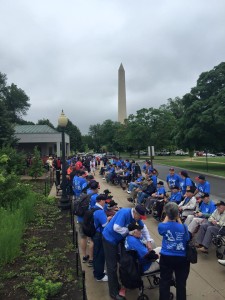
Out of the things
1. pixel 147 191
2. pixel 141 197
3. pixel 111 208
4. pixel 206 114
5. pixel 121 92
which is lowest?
pixel 141 197

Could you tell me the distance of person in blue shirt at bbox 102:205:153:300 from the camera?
550 centimetres

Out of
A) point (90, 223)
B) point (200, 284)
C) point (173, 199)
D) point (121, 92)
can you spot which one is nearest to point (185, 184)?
point (173, 199)

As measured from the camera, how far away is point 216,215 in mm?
7973

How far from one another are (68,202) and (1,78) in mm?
67056

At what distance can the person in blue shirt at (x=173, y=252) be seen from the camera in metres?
4.93

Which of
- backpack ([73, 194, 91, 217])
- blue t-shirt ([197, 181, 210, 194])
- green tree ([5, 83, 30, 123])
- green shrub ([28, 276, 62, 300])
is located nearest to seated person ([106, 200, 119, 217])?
backpack ([73, 194, 91, 217])

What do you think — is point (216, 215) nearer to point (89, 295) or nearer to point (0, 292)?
point (89, 295)

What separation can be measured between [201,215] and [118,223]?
11.9ft

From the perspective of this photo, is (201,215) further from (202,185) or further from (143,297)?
(143,297)

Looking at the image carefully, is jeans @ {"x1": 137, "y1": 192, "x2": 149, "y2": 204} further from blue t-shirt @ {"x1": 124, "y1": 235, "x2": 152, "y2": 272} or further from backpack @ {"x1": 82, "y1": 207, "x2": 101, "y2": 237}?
blue t-shirt @ {"x1": 124, "y1": 235, "x2": 152, "y2": 272}

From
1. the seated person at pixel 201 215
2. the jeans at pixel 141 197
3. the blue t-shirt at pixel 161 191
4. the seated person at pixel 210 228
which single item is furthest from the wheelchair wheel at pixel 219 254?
the jeans at pixel 141 197

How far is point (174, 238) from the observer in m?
4.94

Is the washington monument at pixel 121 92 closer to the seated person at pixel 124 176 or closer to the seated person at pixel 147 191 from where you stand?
the seated person at pixel 124 176

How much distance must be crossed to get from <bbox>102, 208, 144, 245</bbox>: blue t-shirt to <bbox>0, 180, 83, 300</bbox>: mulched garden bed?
123 cm
